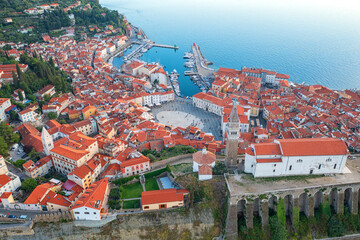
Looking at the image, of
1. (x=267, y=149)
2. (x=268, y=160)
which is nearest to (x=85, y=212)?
(x=268, y=160)

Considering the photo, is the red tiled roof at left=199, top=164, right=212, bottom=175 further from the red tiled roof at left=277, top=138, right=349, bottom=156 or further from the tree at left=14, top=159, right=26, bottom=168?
the tree at left=14, top=159, right=26, bottom=168

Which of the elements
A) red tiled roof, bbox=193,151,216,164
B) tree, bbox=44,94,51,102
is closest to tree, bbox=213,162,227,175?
red tiled roof, bbox=193,151,216,164

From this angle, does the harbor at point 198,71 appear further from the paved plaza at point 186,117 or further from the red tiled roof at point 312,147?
the red tiled roof at point 312,147

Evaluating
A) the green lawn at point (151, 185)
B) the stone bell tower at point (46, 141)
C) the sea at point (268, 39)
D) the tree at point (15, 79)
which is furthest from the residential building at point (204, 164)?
the sea at point (268, 39)

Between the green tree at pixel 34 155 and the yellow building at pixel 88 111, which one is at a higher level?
the yellow building at pixel 88 111

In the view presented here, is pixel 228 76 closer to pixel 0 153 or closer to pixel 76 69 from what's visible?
pixel 76 69

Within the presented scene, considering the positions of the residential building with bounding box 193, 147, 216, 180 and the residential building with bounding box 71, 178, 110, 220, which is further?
the residential building with bounding box 193, 147, 216, 180
